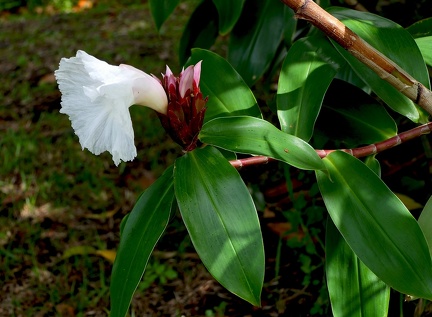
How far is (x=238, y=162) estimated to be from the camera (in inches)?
49.4

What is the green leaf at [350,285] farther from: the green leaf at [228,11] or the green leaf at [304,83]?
the green leaf at [228,11]

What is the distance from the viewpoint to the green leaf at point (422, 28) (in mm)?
1566

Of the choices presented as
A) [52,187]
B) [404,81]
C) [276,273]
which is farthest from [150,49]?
[404,81]

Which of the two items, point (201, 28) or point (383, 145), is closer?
point (383, 145)

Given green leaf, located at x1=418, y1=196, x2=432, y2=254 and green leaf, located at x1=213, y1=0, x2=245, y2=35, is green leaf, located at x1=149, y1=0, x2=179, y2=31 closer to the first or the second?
green leaf, located at x1=213, y1=0, x2=245, y2=35

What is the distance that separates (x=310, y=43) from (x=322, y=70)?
3.8 inches

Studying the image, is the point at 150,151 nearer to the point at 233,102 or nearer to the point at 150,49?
the point at 150,49

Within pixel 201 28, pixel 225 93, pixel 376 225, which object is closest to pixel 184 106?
pixel 225 93

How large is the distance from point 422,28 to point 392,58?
11.3 inches

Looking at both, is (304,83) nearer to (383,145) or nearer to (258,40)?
(383,145)

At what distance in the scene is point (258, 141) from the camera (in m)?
1.13

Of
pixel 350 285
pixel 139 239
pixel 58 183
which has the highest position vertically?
pixel 139 239

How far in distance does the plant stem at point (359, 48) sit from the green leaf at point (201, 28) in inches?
40.3

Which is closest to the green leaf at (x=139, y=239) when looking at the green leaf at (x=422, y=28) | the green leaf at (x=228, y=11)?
the green leaf at (x=228, y=11)
